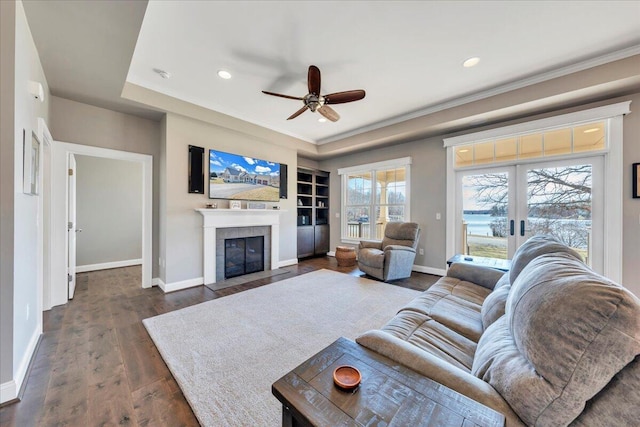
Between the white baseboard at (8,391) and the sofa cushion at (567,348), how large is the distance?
275 centimetres

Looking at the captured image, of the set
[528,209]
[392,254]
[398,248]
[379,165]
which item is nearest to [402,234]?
[398,248]

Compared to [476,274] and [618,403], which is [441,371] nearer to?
[618,403]

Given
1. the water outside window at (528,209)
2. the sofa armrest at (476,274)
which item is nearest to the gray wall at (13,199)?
the sofa armrest at (476,274)

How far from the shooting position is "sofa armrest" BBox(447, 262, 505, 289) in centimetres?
231

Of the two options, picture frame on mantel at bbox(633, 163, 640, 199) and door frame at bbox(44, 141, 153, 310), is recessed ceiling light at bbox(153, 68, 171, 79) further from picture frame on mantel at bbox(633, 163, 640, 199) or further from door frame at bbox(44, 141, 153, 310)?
picture frame on mantel at bbox(633, 163, 640, 199)

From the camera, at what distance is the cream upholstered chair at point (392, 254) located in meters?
3.97

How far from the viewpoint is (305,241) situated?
5938mm

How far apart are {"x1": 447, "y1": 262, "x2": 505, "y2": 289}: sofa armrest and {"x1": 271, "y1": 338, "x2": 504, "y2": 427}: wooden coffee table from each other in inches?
74.1

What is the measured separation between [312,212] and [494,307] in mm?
4970

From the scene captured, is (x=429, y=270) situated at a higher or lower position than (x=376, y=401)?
lower

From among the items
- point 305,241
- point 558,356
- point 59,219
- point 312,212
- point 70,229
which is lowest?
point 305,241

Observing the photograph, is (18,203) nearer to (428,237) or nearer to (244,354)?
(244,354)

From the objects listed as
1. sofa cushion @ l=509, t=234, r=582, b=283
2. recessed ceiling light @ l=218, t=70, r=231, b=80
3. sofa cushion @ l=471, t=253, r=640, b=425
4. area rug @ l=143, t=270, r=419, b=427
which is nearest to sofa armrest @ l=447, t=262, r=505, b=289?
sofa cushion @ l=509, t=234, r=582, b=283

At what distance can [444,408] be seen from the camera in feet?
2.50
